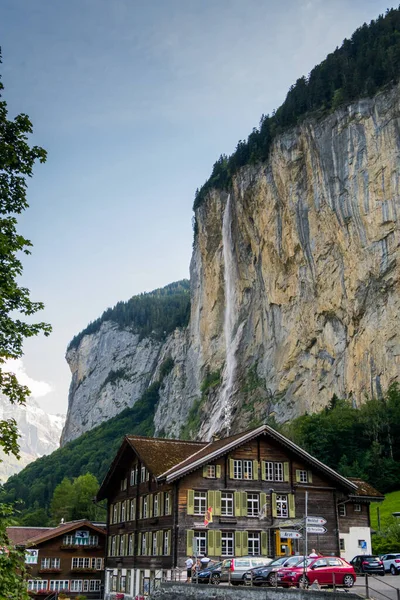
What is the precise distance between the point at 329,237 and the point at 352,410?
27272 mm

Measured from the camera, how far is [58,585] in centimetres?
5484

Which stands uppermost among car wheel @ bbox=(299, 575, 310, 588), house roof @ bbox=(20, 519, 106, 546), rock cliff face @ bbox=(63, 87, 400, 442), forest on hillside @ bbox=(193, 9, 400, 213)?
forest on hillside @ bbox=(193, 9, 400, 213)

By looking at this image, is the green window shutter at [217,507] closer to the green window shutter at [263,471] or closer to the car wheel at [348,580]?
the green window shutter at [263,471]

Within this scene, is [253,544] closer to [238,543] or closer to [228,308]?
[238,543]

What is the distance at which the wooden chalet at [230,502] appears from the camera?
40531 millimetres

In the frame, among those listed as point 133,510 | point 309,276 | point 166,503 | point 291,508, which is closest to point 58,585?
point 133,510

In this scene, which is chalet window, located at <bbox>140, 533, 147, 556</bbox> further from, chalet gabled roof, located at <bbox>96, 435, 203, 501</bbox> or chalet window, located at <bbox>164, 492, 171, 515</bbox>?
chalet gabled roof, located at <bbox>96, 435, 203, 501</bbox>

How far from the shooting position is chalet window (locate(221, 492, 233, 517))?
4162 centimetres

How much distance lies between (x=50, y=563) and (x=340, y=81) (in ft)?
273

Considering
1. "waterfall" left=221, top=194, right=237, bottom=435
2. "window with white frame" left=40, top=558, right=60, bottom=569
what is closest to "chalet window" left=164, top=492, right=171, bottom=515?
"window with white frame" left=40, top=558, right=60, bottom=569

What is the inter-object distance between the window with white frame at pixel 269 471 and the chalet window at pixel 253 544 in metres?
3.63

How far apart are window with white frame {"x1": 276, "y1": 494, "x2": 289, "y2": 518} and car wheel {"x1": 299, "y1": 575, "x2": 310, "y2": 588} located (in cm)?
1708

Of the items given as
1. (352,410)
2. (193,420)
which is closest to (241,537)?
(352,410)

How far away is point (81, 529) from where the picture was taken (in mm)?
56656
